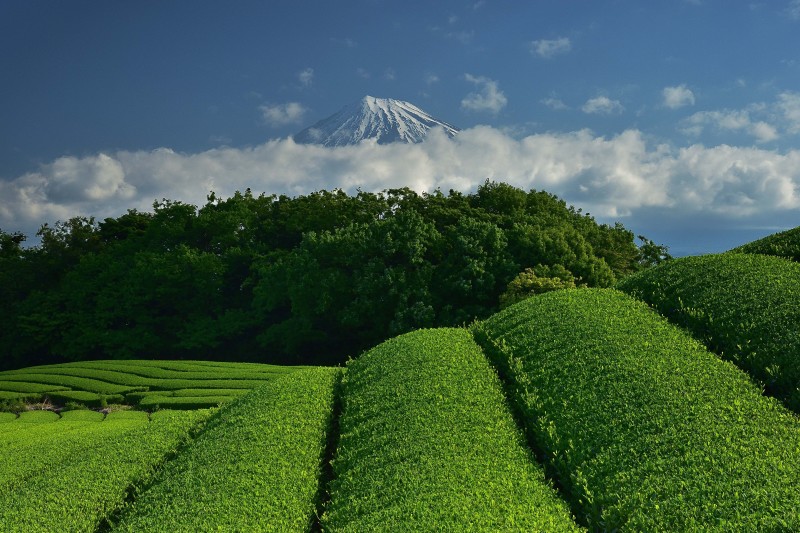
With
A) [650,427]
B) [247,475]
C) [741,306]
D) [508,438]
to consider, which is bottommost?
[247,475]

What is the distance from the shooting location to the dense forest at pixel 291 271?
38.3m

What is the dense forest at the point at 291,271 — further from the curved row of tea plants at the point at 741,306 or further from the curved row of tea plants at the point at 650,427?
the curved row of tea plants at the point at 650,427

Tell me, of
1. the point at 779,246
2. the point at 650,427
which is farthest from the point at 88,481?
the point at 779,246

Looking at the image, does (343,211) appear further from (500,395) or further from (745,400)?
(745,400)

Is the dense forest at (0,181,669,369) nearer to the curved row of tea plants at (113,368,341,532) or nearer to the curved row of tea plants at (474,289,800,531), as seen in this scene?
the curved row of tea plants at (474,289,800,531)

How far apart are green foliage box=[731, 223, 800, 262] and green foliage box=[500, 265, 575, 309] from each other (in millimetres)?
12171

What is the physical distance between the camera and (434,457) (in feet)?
37.6

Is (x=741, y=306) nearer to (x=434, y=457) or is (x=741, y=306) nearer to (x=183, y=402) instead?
(x=434, y=457)

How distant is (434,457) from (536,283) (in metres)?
23.3

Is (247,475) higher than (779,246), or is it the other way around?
(779,246)

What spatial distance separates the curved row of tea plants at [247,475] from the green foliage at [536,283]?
19.5 m

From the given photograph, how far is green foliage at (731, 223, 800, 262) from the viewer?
18938 millimetres

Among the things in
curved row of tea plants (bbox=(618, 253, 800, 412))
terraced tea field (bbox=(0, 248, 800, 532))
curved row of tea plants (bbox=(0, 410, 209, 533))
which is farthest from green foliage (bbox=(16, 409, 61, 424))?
curved row of tea plants (bbox=(618, 253, 800, 412))

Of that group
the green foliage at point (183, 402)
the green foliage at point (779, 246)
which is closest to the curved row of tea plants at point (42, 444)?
the green foliage at point (183, 402)
